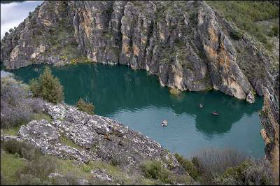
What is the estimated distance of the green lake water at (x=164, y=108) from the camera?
240 feet

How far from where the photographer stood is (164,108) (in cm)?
8938

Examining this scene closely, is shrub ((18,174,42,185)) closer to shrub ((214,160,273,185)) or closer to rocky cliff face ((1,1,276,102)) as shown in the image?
shrub ((214,160,273,185))

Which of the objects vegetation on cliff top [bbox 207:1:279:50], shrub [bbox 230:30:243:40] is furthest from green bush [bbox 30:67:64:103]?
vegetation on cliff top [bbox 207:1:279:50]

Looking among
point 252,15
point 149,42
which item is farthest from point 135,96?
point 252,15

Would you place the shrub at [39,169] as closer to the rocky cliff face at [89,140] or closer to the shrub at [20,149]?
the shrub at [20,149]

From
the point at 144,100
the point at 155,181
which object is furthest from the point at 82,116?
the point at 144,100

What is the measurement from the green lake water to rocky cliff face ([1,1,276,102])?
379 centimetres

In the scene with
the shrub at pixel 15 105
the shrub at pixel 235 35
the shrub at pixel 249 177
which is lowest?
the shrub at pixel 249 177

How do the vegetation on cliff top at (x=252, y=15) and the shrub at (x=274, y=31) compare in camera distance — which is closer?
the vegetation on cliff top at (x=252, y=15)

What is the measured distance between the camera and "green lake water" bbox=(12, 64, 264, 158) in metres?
73.2

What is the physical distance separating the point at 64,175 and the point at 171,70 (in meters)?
77.9

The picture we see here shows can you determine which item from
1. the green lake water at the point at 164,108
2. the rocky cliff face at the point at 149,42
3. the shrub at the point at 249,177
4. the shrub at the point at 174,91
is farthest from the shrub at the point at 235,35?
the shrub at the point at 249,177

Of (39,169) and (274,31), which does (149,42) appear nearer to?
(274,31)

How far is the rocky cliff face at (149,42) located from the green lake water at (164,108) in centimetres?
379
